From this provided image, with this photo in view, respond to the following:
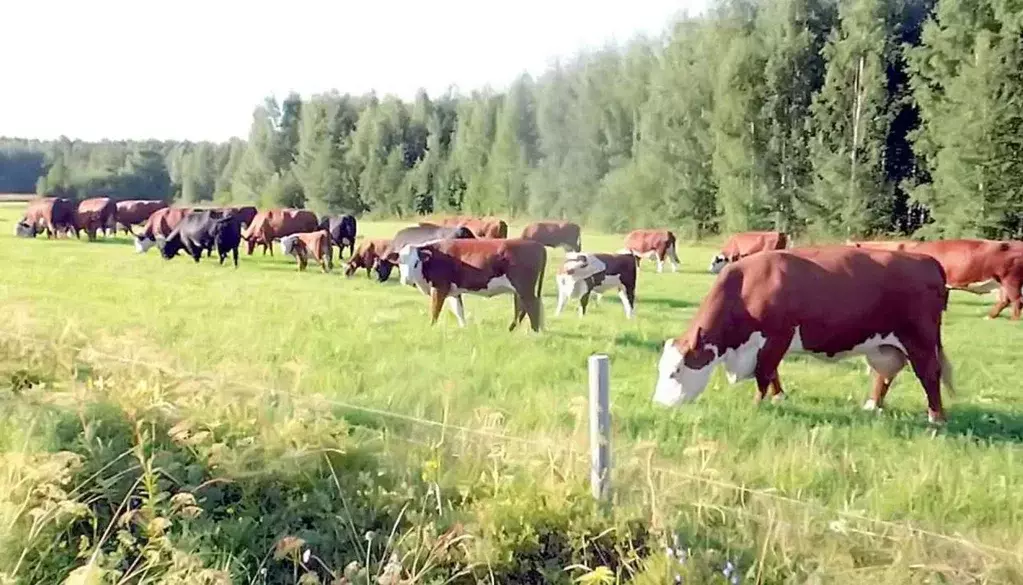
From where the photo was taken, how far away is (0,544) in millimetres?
3633

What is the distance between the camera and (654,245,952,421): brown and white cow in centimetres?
561

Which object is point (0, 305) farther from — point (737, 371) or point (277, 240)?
point (277, 240)

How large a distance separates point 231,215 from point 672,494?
37.5 ft

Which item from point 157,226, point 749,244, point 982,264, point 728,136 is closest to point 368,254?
point 157,226

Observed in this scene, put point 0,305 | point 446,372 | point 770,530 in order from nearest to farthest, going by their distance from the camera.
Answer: point 770,530
point 446,372
point 0,305

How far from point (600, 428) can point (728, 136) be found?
11.9 meters

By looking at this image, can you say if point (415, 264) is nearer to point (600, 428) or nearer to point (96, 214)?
point (96, 214)

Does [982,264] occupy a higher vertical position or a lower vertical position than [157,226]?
lower

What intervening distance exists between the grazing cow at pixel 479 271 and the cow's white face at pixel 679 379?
3.69 m

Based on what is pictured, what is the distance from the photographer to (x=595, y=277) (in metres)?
10.5

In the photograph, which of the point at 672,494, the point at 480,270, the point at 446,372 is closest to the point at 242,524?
the point at 672,494

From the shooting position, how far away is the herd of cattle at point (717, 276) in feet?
18.5

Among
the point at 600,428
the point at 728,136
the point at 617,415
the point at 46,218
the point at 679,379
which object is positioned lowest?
the point at 617,415

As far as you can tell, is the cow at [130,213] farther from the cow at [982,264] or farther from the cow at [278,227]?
the cow at [982,264]
